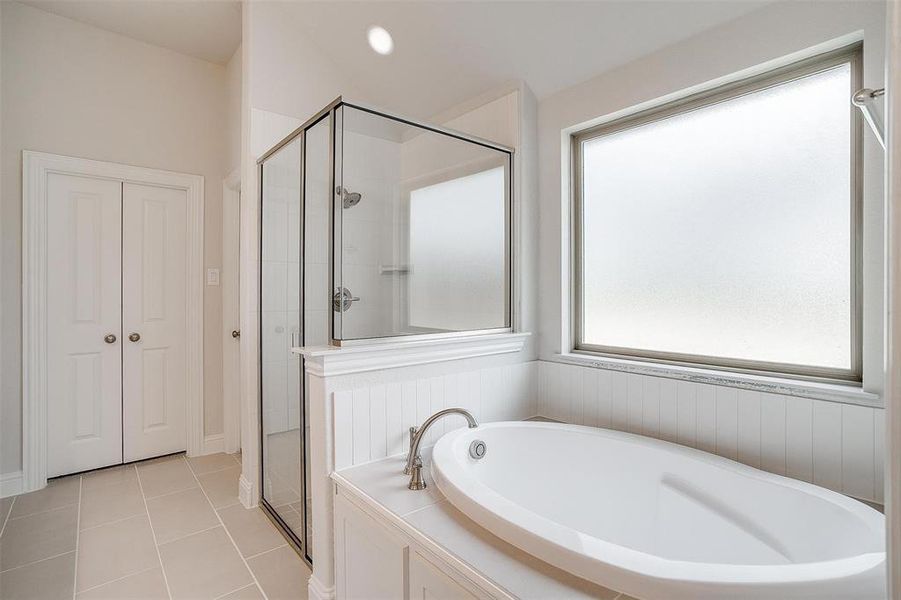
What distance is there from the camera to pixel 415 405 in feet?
6.14

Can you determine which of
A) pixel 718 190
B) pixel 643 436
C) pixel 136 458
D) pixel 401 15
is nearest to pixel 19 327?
pixel 136 458

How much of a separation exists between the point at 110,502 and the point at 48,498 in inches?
15.3

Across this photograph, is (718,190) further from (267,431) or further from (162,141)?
(162,141)

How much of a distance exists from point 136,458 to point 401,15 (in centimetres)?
327

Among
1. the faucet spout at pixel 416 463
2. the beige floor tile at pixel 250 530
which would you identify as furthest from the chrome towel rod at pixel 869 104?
the beige floor tile at pixel 250 530

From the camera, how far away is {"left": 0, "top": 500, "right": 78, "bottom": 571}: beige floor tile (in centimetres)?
202

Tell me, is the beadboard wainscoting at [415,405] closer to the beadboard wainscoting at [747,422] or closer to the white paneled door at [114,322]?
the beadboard wainscoting at [747,422]

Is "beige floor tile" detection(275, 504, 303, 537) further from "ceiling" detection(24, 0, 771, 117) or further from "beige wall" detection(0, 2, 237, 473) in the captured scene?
"ceiling" detection(24, 0, 771, 117)

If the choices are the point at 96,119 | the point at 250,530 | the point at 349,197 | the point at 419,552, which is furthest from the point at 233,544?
the point at 96,119

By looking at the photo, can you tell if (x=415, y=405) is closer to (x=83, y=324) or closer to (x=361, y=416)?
(x=361, y=416)

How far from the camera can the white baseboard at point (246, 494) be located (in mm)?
2475

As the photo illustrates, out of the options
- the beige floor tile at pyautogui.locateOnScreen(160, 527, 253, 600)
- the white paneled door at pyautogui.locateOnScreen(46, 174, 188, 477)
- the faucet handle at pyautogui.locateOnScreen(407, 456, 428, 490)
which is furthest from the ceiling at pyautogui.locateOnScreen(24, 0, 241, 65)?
the beige floor tile at pyautogui.locateOnScreen(160, 527, 253, 600)

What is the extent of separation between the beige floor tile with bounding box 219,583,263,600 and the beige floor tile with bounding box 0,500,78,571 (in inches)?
36.5

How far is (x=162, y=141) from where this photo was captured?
10.4 ft
